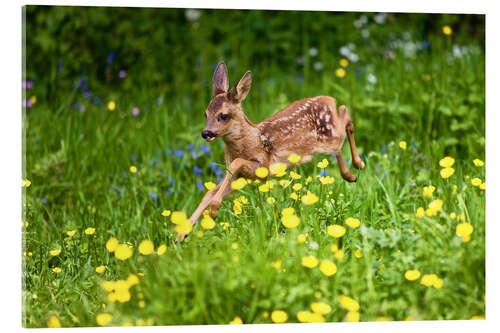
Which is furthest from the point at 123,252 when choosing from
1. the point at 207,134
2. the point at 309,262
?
the point at 309,262

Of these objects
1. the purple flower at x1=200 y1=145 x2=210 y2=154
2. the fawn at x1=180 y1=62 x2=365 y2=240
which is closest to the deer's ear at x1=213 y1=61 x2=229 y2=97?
the fawn at x1=180 y1=62 x2=365 y2=240

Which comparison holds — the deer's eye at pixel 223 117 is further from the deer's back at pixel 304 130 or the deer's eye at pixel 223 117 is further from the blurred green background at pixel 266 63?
the blurred green background at pixel 266 63

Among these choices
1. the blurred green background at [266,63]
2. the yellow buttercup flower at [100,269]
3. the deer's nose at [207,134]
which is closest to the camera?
the deer's nose at [207,134]

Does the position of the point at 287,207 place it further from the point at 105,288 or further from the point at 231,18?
the point at 231,18

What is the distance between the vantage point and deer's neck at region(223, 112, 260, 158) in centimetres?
252

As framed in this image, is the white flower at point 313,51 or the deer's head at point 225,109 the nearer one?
the deer's head at point 225,109

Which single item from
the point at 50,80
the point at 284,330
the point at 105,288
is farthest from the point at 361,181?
the point at 50,80

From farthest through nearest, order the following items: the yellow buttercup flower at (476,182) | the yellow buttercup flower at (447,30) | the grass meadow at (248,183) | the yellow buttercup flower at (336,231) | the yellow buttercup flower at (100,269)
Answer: the yellow buttercup flower at (447,30)
the yellow buttercup flower at (476,182)
the yellow buttercup flower at (100,269)
the yellow buttercup flower at (336,231)
the grass meadow at (248,183)

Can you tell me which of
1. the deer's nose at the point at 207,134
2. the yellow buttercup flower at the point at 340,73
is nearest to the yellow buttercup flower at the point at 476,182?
the deer's nose at the point at 207,134

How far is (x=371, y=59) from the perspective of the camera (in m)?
4.62

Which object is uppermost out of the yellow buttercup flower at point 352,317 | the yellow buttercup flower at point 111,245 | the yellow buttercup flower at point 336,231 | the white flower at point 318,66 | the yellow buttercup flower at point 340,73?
the white flower at point 318,66

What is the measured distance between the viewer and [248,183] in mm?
2568

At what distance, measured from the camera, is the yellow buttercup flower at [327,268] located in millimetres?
2523

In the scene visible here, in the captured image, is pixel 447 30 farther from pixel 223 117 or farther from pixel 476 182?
pixel 223 117
